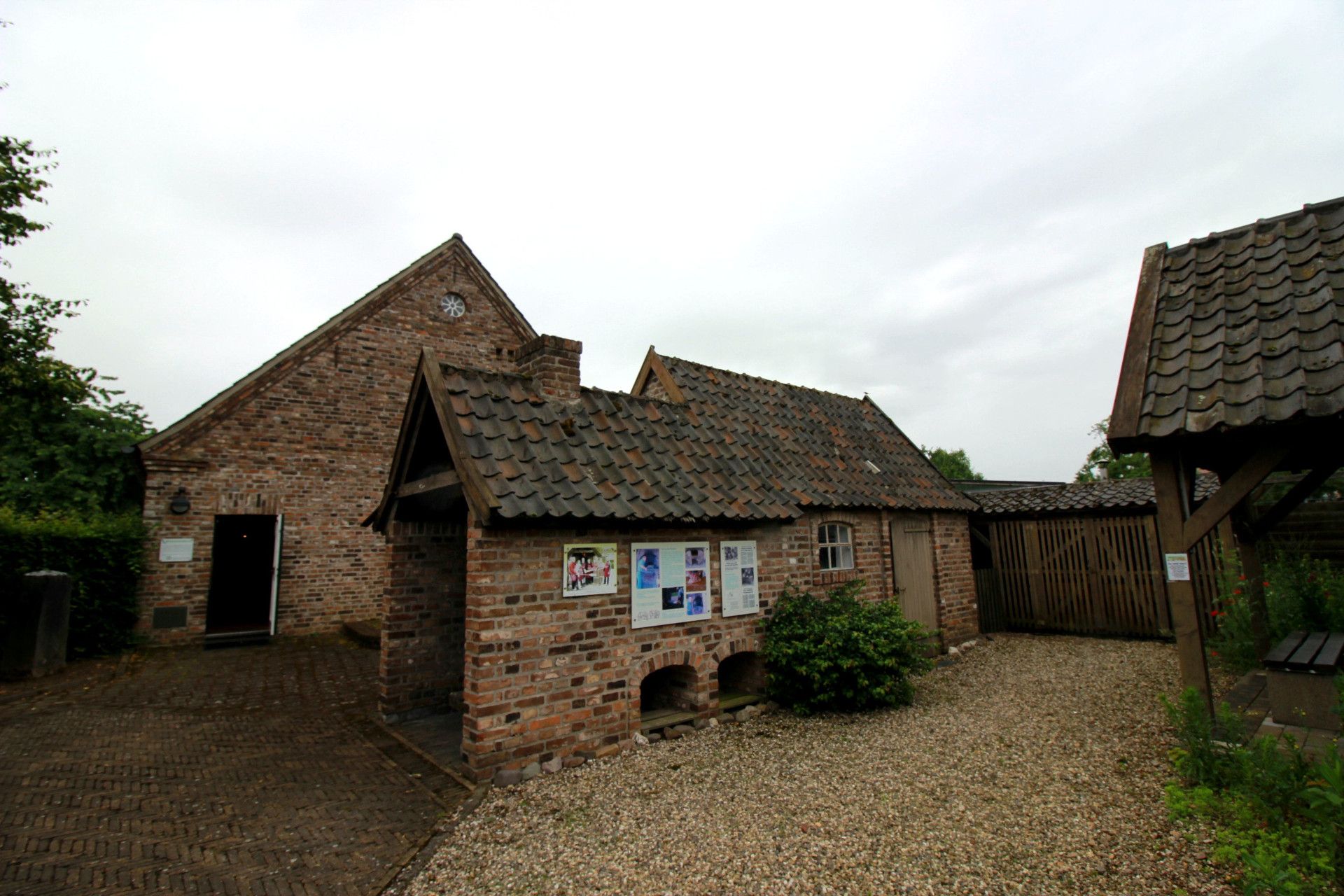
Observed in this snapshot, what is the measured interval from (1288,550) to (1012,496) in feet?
16.7

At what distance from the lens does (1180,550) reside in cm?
521

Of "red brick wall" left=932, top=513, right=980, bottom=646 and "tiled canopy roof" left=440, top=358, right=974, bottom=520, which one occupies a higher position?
"tiled canopy roof" left=440, top=358, right=974, bottom=520

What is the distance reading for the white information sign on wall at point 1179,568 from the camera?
16.9ft

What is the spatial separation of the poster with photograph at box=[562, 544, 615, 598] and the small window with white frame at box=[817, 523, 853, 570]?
4.35m

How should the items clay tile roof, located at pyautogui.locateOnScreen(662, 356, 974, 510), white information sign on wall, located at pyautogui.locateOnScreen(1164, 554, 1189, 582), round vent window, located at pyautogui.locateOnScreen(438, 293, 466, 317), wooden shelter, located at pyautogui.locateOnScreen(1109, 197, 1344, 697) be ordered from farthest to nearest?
round vent window, located at pyautogui.locateOnScreen(438, 293, 466, 317) < clay tile roof, located at pyautogui.locateOnScreen(662, 356, 974, 510) < white information sign on wall, located at pyautogui.locateOnScreen(1164, 554, 1189, 582) < wooden shelter, located at pyautogui.locateOnScreen(1109, 197, 1344, 697)

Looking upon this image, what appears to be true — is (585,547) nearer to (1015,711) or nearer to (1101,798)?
(1101,798)

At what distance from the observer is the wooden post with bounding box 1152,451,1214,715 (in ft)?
17.1

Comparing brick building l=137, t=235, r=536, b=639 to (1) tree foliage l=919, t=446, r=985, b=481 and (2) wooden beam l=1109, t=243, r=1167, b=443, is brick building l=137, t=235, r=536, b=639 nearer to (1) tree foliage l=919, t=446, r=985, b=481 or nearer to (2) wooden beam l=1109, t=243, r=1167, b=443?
(2) wooden beam l=1109, t=243, r=1167, b=443

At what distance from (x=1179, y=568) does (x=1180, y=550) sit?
0.15 m

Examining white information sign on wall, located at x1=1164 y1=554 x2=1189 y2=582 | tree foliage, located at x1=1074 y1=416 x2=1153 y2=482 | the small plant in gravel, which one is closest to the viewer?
the small plant in gravel

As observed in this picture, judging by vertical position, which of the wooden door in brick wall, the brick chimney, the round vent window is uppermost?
the round vent window

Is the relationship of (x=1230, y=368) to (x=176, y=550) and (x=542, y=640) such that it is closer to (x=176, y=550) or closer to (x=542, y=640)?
(x=542, y=640)

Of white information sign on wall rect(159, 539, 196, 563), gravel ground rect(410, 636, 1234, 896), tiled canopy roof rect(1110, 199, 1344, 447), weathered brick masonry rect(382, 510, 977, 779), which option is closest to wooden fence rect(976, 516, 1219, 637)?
gravel ground rect(410, 636, 1234, 896)

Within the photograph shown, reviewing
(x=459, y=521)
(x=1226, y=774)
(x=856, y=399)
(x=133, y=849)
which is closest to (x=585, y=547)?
(x=459, y=521)
